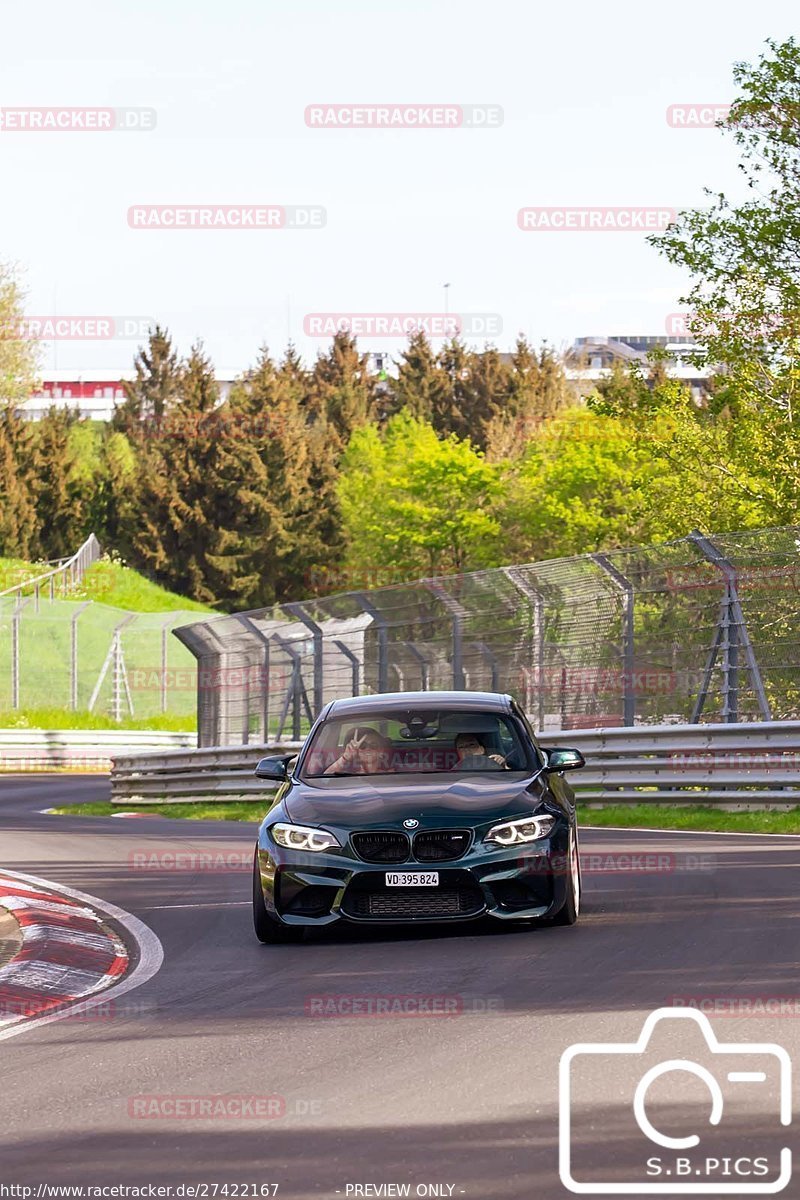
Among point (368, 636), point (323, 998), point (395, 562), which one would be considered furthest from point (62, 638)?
point (323, 998)

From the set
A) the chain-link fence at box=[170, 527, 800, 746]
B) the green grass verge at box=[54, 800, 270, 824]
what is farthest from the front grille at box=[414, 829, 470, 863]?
the green grass verge at box=[54, 800, 270, 824]

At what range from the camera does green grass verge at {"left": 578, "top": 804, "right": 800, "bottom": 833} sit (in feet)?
60.4

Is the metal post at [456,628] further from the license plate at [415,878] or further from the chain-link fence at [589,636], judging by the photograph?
the license plate at [415,878]

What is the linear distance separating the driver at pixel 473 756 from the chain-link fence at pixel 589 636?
28.9 ft

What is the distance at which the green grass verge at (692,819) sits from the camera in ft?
60.4

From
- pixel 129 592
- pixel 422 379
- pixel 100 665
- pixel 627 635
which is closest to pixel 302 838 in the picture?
pixel 627 635

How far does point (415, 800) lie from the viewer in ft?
36.0

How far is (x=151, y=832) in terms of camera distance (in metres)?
22.8

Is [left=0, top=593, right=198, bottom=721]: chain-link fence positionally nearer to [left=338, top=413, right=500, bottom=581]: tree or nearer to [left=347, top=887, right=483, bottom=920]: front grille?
[left=338, top=413, right=500, bottom=581]: tree

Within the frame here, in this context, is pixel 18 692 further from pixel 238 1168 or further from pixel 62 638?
pixel 238 1168

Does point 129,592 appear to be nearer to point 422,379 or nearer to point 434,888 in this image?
point 422,379

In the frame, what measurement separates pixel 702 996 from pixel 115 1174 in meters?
3.43

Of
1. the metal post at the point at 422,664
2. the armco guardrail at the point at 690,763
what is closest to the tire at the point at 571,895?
the armco guardrail at the point at 690,763

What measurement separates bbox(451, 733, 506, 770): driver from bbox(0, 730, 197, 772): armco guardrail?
119 ft
